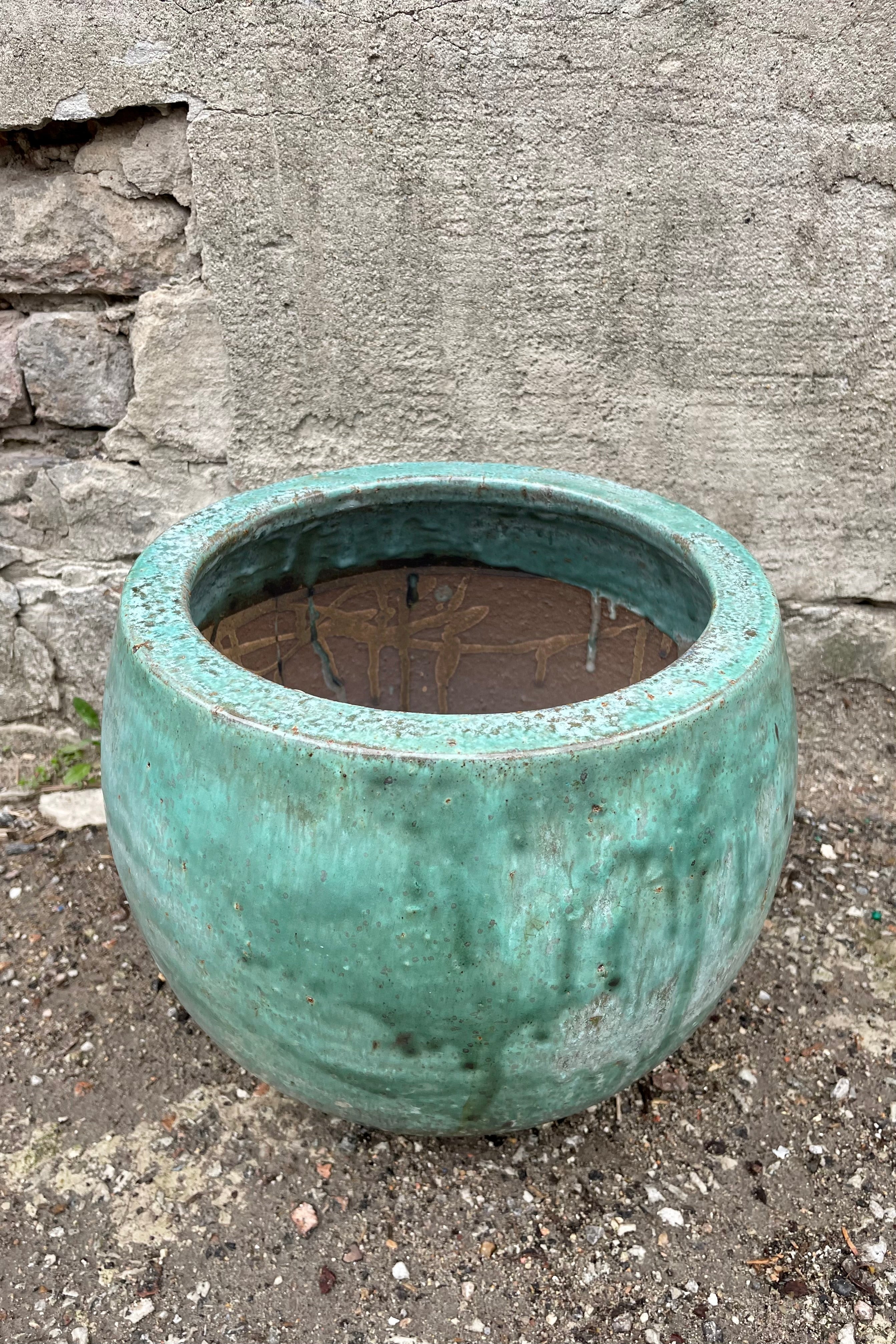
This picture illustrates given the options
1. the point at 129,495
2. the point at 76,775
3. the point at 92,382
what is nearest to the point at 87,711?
the point at 76,775

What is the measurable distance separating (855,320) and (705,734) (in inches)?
43.3

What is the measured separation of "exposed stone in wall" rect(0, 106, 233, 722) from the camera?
5.92 ft

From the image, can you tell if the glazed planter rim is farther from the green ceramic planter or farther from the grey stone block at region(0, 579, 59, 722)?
the grey stone block at region(0, 579, 59, 722)

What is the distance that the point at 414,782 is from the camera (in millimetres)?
984

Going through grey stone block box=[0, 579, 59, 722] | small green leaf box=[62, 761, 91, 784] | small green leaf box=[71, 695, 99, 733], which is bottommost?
small green leaf box=[62, 761, 91, 784]

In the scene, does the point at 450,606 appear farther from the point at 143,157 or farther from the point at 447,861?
the point at 143,157

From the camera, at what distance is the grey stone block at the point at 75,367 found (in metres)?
1.91

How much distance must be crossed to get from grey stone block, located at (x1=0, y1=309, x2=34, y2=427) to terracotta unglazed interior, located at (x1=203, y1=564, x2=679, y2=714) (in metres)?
A: 0.78

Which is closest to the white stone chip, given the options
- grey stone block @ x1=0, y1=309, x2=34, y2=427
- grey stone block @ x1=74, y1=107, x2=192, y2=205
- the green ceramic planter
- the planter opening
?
the planter opening

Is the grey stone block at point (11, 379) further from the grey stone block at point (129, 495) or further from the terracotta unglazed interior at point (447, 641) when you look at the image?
the terracotta unglazed interior at point (447, 641)

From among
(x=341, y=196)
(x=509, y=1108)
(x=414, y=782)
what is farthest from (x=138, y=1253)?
(x=341, y=196)

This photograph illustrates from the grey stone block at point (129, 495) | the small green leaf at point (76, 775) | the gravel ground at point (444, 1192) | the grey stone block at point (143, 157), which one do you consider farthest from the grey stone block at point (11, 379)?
the gravel ground at point (444, 1192)

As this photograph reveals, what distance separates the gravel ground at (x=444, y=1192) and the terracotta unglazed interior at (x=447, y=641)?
0.57m

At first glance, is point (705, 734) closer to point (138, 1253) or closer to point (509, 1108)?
point (509, 1108)
